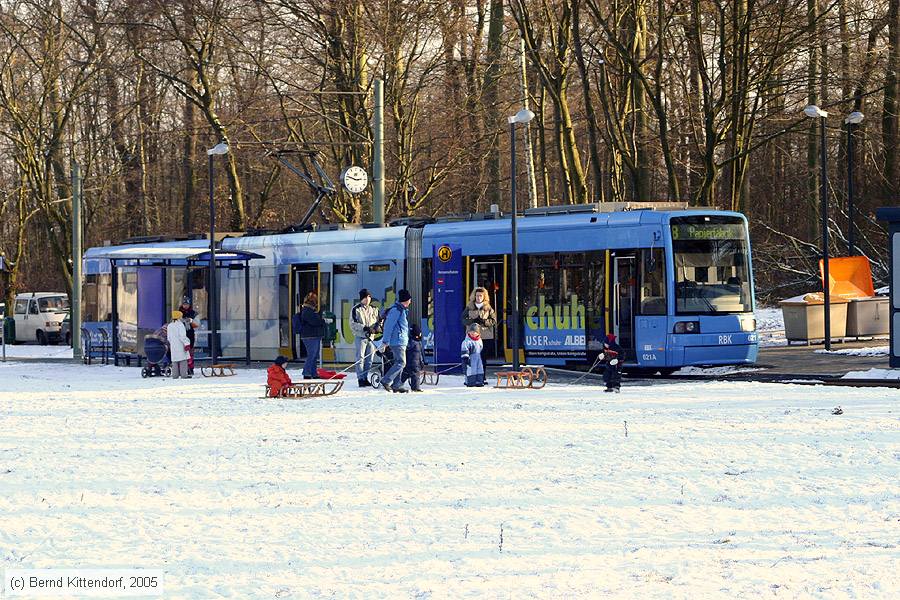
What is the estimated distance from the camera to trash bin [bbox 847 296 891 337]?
3303 centimetres

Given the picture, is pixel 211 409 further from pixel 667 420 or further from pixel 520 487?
pixel 520 487

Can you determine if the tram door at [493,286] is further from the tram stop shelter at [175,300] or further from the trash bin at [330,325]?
the tram stop shelter at [175,300]

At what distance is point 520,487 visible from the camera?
38.4ft

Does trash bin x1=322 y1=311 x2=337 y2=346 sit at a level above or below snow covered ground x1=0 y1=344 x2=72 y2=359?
above

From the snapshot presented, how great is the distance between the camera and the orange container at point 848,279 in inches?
1280

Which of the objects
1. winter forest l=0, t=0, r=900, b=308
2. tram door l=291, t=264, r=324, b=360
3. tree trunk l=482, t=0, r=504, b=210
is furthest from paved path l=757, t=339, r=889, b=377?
tree trunk l=482, t=0, r=504, b=210

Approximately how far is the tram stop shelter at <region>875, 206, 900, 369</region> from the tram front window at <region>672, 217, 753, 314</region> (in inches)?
92.3

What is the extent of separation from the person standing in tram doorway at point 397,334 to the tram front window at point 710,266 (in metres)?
4.73

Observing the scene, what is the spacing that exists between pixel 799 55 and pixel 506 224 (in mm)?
11788

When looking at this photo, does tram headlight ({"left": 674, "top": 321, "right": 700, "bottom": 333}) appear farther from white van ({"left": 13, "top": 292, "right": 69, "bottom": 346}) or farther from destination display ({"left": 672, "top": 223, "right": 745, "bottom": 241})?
white van ({"left": 13, "top": 292, "right": 69, "bottom": 346})

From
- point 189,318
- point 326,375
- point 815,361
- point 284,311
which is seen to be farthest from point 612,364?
point 189,318

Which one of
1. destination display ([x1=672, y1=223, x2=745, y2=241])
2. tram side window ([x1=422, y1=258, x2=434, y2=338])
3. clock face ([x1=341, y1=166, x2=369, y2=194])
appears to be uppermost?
clock face ([x1=341, y1=166, x2=369, y2=194])

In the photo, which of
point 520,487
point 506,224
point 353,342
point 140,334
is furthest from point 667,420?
point 140,334

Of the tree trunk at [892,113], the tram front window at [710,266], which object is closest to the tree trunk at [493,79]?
the tree trunk at [892,113]
